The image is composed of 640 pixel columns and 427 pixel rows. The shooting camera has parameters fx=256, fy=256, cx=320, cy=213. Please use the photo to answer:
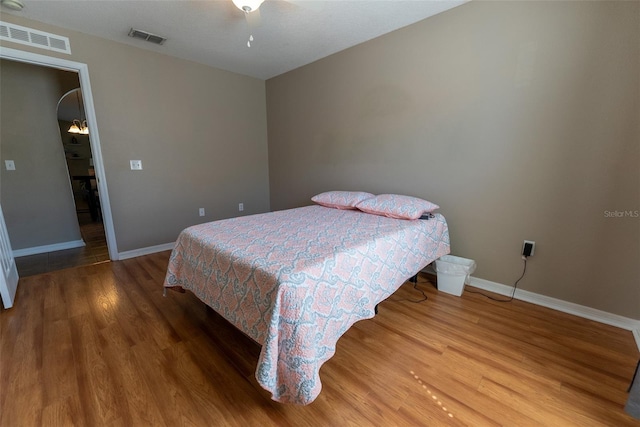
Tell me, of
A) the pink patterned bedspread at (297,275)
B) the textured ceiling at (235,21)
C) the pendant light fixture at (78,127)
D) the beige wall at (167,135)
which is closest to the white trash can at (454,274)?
the pink patterned bedspread at (297,275)

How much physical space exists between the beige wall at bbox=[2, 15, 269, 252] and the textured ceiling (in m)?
0.26

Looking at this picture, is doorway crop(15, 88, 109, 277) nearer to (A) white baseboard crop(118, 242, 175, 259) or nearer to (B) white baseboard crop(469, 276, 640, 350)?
(A) white baseboard crop(118, 242, 175, 259)

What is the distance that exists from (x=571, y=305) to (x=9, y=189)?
5717mm

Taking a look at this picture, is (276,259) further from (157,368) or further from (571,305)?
(571,305)

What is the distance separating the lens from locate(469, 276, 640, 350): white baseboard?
1699 millimetres

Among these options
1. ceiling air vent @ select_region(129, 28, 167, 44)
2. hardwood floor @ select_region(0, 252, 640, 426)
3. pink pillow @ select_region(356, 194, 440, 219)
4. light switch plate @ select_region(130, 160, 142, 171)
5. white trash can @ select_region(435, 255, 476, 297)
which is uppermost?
ceiling air vent @ select_region(129, 28, 167, 44)

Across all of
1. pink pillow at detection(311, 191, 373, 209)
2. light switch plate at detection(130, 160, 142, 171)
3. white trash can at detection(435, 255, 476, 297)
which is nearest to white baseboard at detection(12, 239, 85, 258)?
light switch plate at detection(130, 160, 142, 171)

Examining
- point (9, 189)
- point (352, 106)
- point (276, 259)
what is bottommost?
point (276, 259)

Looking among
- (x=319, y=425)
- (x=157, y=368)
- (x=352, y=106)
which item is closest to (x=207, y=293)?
(x=157, y=368)

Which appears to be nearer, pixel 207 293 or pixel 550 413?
pixel 550 413

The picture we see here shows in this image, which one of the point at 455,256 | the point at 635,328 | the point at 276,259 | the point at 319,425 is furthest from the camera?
the point at 455,256

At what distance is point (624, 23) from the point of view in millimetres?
1548

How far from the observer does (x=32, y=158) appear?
3.12 metres

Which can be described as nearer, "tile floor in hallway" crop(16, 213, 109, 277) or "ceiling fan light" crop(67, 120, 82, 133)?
"tile floor in hallway" crop(16, 213, 109, 277)
